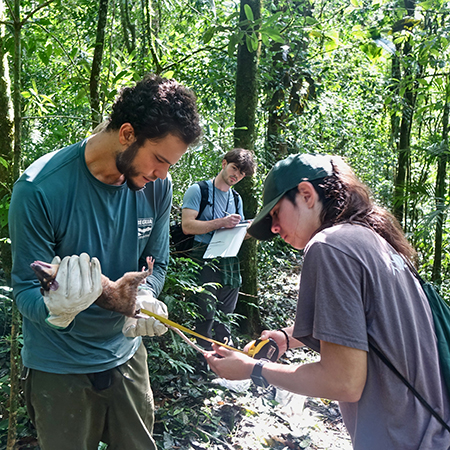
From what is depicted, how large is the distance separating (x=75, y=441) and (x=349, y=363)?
1.27m

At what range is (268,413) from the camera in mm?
3703

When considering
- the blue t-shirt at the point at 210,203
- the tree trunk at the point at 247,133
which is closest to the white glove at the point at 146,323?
the blue t-shirt at the point at 210,203

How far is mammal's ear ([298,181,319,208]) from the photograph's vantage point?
1.45 m

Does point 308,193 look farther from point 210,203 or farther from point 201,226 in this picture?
point 210,203

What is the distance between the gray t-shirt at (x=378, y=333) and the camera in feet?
3.90

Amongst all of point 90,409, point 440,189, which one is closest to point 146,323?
point 90,409

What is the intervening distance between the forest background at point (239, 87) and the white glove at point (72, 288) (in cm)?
83

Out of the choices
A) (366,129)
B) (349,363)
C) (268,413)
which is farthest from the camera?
(366,129)

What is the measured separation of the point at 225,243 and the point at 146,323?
7.52 feet

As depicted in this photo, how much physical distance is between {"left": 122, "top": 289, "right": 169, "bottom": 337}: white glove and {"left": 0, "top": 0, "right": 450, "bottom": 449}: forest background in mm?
661

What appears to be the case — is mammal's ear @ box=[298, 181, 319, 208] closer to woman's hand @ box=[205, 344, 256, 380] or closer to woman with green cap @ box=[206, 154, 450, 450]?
woman with green cap @ box=[206, 154, 450, 450]

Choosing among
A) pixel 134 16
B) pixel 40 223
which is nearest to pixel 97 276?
pixel 40 223

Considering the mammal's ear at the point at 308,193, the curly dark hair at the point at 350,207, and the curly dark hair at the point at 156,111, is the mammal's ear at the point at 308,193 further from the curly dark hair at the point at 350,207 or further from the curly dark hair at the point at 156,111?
the curly dark hair at the point at 156,111

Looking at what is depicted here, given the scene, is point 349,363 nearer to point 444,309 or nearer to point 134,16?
point 444,309
